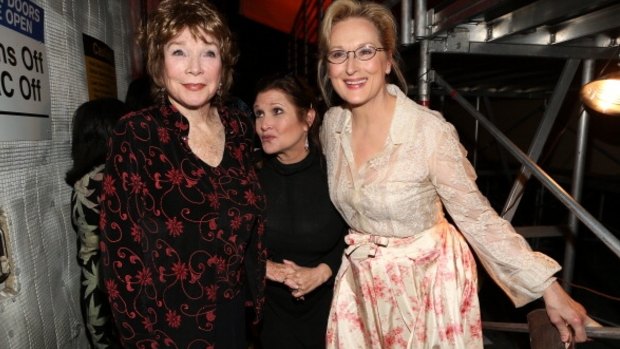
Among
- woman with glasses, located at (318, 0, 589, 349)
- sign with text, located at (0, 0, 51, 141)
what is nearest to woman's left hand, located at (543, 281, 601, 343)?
woman with glasses, located at (318, 0, 589, 349)

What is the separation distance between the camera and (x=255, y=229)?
1967mm

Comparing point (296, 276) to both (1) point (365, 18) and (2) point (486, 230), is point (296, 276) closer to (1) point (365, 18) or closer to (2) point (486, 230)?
(2) point (486, 230)

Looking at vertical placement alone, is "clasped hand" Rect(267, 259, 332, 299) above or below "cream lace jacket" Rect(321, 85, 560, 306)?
below

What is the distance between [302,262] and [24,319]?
1.28 meters

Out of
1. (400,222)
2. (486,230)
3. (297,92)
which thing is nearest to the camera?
(486,230)

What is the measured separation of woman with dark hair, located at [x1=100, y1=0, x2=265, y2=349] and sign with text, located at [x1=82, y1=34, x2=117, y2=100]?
4.22 feet

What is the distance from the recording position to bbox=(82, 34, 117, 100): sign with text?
2.76 meters

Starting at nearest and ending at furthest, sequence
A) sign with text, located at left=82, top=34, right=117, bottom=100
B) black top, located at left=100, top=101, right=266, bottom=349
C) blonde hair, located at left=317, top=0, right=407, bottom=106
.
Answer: black top, located at left=100, top=101, right=266, bottom=349 → blonde hair, located at left=317, top=0, right=407, bottom=106 → sign with text, located at left=82, top=34, right=117, bottom=100

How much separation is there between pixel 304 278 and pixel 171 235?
0.82 meters

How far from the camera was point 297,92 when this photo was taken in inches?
93.2

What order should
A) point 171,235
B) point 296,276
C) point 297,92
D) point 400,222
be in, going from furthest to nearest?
point 297,92
point 296,276
point 400,222
point 171,235

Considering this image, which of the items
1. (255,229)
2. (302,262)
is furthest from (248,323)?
(255,229)

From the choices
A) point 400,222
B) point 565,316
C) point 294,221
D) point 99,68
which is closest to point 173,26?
point 294,221

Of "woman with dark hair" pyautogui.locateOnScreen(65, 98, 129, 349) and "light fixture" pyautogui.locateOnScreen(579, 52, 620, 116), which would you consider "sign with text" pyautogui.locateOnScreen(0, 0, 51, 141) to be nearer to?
"woman with dark hair" pyautogui.locateOnScreen(65, 98, 129, 349)
